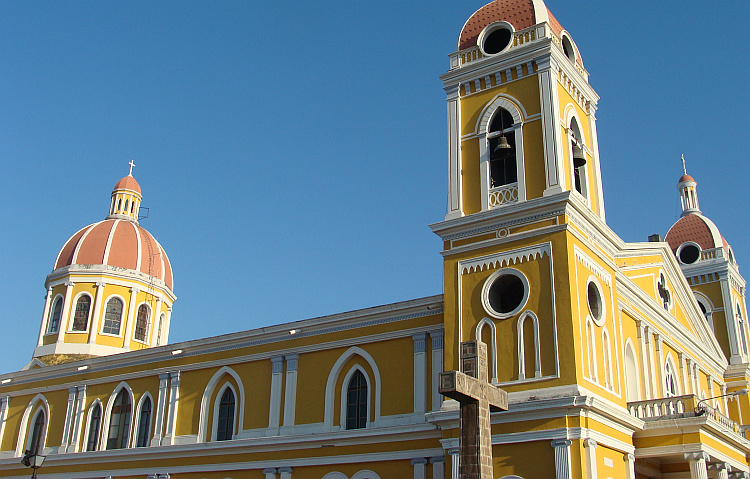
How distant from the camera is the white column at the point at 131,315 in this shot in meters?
34.5

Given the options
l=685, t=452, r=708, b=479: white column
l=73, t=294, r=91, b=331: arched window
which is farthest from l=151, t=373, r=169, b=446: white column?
l=685, t=452, r=708, b=479: white column

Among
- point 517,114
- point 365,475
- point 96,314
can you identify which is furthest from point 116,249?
point 517,114

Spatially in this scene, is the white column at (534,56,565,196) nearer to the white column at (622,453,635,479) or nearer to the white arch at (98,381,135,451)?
the white column at (622,453,635,479)

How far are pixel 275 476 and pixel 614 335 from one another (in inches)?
417

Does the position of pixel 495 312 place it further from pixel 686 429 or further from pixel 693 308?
pixel 693 308

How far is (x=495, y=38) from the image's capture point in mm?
21734

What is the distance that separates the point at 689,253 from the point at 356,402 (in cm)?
1791

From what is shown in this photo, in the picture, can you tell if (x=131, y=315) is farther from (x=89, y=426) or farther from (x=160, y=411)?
(x=160, y=411)

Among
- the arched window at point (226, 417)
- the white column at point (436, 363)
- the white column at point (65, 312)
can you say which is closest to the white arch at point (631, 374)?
the white column at point (436, 363)

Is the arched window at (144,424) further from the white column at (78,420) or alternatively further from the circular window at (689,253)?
the circular window at (689,253)

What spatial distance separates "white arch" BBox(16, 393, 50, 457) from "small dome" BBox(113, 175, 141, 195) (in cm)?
1216

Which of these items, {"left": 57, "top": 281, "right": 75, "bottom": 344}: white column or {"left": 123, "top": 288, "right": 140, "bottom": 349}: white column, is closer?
{"left": 57, "top": 281, "right": 75, "bottom": 344}: white column

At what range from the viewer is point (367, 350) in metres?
22.6

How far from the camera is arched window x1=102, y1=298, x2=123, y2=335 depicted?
113 feet
